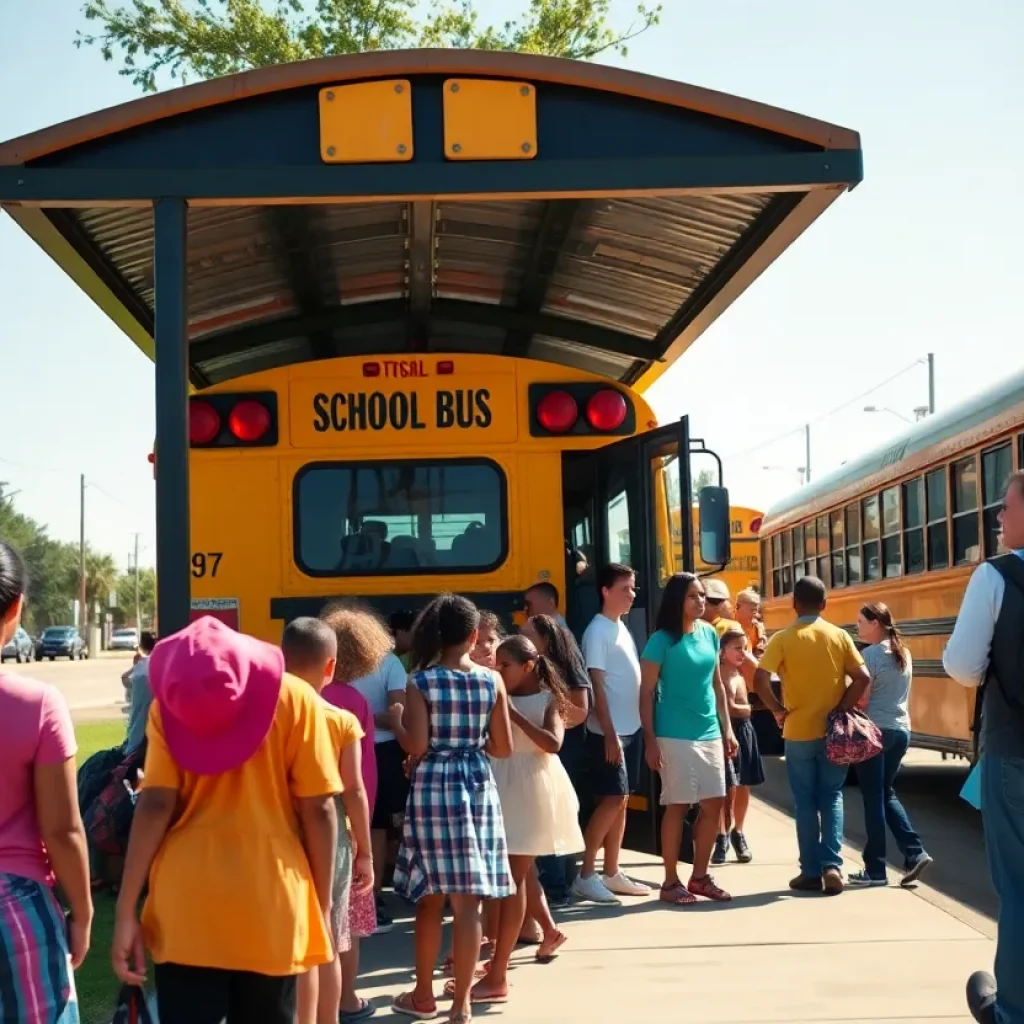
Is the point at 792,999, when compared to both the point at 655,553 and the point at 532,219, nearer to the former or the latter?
the point at 655,553

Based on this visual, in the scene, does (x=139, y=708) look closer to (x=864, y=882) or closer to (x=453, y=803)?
(x=453, y=803)

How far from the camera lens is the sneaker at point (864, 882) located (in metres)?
8.83

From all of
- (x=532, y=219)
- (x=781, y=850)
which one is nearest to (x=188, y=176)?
(x=532, y=219)

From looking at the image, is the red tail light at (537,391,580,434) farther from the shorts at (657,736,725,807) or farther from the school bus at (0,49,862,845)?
the shorts at (657,736,725,807)

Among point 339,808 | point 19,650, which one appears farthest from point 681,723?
point 19,650

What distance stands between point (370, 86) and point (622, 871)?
17.6 feet

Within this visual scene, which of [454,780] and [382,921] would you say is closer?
[454,780]

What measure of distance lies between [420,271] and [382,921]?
3250 mm

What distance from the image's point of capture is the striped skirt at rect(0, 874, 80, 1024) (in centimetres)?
342

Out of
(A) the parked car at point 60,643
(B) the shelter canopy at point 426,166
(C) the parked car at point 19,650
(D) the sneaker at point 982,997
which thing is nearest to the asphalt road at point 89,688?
(C) the parked car at point 19,650

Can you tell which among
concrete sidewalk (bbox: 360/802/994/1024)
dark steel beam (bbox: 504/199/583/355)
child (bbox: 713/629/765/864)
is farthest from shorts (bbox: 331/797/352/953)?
child (bbox: 713/629/765/864)

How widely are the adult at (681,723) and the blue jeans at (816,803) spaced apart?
1.85 feet

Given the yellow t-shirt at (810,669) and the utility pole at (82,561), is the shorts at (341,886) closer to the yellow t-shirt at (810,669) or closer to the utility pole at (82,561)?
the yellow t-shirt at (810,669)

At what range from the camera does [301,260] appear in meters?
8.07
